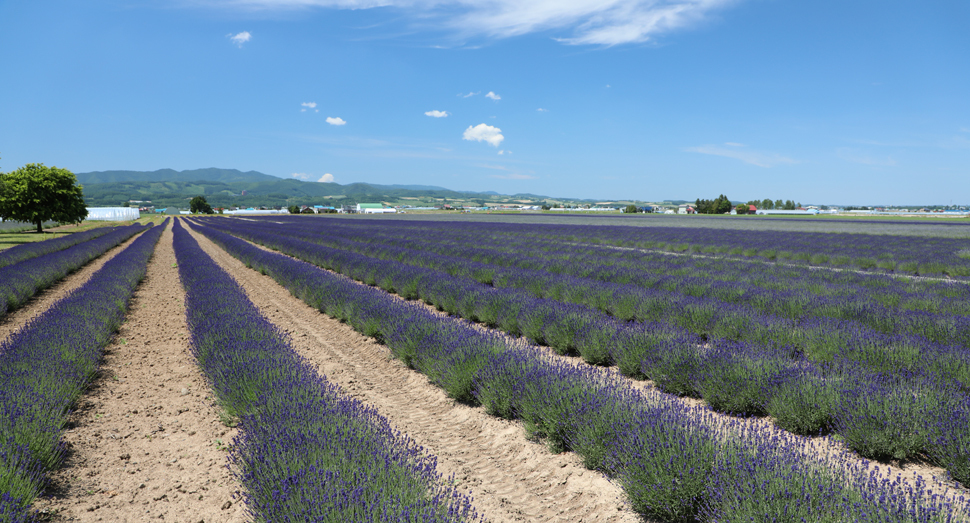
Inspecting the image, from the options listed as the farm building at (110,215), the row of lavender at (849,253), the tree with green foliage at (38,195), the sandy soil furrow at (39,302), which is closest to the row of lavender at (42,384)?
the sandy soil furrow at (39,302)

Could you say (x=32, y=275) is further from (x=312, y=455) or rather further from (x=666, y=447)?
(x=666, y=447)

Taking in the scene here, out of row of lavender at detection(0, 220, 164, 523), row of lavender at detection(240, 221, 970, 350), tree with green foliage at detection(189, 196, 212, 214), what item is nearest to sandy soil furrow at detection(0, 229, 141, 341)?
row of lavender at detection(0, 220, 164, 523)

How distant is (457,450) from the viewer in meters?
3.87

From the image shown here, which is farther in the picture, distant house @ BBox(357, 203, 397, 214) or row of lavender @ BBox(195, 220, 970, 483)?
distant house @ BBox(357, 203, 397, 214)

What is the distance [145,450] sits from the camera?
3910 mm

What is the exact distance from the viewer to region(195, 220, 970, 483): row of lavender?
11.1 feet

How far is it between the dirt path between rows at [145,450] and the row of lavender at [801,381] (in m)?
3.81

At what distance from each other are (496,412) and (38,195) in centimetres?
4211

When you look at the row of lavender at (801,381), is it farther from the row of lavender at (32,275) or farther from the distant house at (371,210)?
the distant house at (371,210)

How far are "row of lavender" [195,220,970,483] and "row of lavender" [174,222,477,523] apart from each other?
2.70 meters

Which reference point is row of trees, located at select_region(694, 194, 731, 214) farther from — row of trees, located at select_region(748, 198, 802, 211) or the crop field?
the crop field

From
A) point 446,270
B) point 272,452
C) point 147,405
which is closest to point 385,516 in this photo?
point 272,452

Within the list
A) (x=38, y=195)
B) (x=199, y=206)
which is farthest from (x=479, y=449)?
(x=199, y=206)

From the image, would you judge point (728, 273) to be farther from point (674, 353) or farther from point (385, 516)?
point (385, 516)
